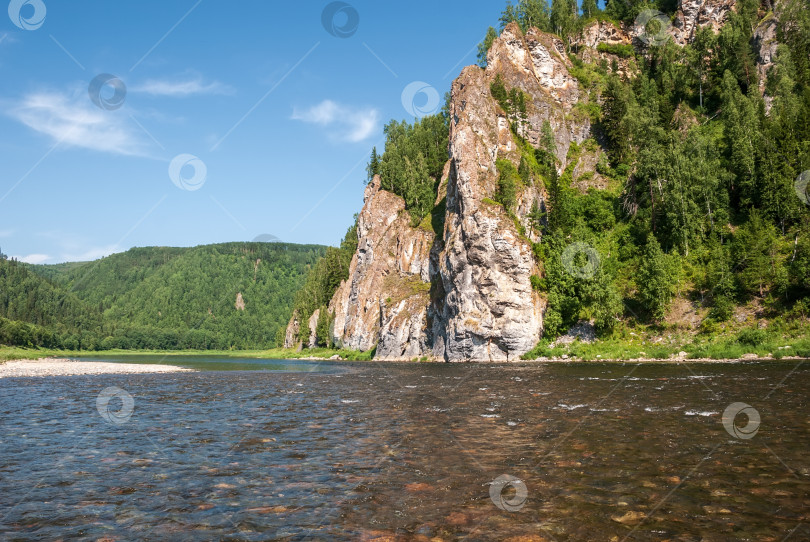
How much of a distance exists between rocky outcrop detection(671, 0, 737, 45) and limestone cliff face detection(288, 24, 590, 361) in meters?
30.7

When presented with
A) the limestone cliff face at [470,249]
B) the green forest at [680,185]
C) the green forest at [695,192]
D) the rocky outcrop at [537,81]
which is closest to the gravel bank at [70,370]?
the limestone cliff face at [470,249]

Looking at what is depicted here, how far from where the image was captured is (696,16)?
374 feet

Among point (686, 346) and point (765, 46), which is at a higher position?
point (765, 46)

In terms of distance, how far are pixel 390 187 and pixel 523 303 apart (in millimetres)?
58023

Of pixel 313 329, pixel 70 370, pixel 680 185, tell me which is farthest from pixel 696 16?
pixel 70 370

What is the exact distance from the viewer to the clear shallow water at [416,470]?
9.53 metres

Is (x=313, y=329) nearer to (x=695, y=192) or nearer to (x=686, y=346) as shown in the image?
(x=695, y=192)

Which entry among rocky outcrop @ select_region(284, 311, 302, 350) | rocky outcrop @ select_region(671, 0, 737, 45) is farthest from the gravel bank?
rocky outcrop @ select_region(671, 0, 737, 45)

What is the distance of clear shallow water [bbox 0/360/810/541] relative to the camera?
9.53m

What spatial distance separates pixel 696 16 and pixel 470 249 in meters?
89.3

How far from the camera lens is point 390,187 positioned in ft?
393

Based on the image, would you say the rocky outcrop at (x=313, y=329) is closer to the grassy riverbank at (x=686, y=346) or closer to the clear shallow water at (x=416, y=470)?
the grassy riverbank at (x=686, y=346)

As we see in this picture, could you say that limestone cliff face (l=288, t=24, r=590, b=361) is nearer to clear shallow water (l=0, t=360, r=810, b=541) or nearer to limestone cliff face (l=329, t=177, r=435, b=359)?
limestone cliff face (l=329, t=177, r=435, b=359)

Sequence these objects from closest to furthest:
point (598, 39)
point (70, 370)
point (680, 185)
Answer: point (70, 370) < point (680, 185) < point (598, 39)
